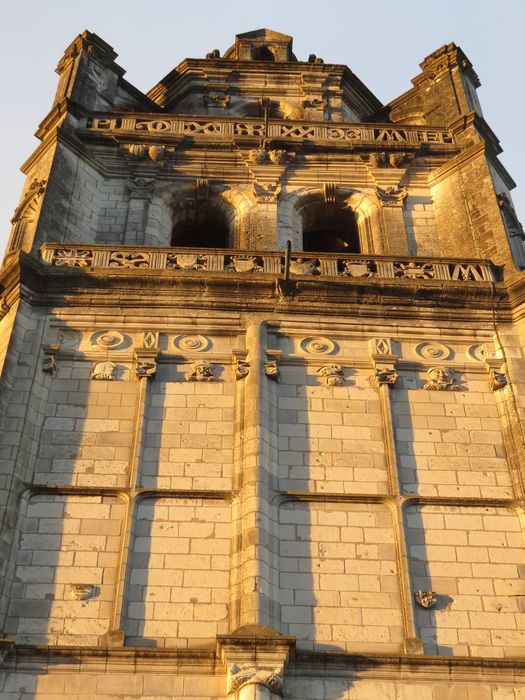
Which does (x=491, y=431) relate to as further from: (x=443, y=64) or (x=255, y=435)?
(x=443, y=64)

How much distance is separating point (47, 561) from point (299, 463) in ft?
11.7

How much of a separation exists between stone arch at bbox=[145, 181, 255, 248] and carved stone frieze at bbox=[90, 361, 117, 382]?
14.9ft

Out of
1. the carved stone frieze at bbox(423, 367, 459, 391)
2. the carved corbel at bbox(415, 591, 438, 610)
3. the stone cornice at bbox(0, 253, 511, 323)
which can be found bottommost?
the carved corbel at bbox(415, 591, 438, 610)

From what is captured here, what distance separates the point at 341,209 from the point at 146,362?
21.8 feet

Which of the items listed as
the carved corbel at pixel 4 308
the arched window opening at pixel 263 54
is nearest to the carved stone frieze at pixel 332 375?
the carved corbel at pixel 4 308

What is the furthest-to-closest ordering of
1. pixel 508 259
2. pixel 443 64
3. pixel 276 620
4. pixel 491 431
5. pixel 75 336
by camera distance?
pixel 443 64, pixel 508 259, pixel 75 336, pixel 491 431, pixel 276 620

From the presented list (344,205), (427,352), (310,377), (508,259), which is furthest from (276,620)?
(344,205)

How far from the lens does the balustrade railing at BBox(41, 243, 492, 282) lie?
17.3 meters

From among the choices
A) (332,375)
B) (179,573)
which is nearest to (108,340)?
(332,375)

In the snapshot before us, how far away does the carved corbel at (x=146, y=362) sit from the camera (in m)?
15.5

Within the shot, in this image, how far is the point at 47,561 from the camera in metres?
13.2

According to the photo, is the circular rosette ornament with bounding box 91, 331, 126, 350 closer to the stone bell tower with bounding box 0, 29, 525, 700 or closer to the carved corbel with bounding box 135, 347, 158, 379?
the stone bell tower with bounding box 0, 29, 525, 700

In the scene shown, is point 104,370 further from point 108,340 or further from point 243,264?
point 243,264

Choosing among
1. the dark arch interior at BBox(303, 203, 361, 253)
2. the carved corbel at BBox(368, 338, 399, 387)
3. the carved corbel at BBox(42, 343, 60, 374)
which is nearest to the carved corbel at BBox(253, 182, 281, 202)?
the dark arch interior at BBox(303, 203, 361, 253)
